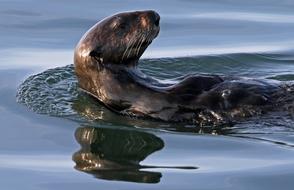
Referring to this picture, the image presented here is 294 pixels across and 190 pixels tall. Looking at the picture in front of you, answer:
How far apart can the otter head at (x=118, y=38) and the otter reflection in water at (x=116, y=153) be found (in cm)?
70

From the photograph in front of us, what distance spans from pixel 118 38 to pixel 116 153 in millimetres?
1342

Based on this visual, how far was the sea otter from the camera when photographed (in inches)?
273

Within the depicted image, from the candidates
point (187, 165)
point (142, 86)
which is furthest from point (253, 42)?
point (187, 165)

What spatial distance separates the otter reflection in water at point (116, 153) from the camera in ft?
19.1

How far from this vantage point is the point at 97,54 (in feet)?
23.9

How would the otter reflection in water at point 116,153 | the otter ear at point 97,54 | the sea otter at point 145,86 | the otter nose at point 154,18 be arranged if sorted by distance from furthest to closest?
1. the otter nose at point 154,18
2. the otter ear at point 97,54
3. the sea otter at point 145,86
4. the otter reflection in water at point 116,153

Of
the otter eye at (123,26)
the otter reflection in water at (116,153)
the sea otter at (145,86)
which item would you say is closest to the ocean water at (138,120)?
the otter reflection in water at (116,153)

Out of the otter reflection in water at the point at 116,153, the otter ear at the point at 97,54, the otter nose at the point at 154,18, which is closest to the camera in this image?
the otter reflection in water at the point at 116,153

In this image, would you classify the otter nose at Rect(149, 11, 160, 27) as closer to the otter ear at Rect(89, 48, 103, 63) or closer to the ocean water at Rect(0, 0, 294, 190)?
the otter ear at Rect(89, 48, 103, 63)

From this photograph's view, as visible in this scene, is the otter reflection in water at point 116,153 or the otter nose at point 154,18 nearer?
the otter reflection in water at point 116,153

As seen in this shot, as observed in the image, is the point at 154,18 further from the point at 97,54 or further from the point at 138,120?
the point at 138,120

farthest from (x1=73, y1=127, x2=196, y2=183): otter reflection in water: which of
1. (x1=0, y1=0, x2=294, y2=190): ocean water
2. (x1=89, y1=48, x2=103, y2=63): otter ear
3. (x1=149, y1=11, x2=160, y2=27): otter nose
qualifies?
(x1=149, y1=11, x2=160, y2=27): otter nose

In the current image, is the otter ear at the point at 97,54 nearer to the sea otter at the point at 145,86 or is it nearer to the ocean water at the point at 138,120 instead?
the sea otter at the point at 145,86

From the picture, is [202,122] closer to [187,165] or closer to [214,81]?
[214,81]
